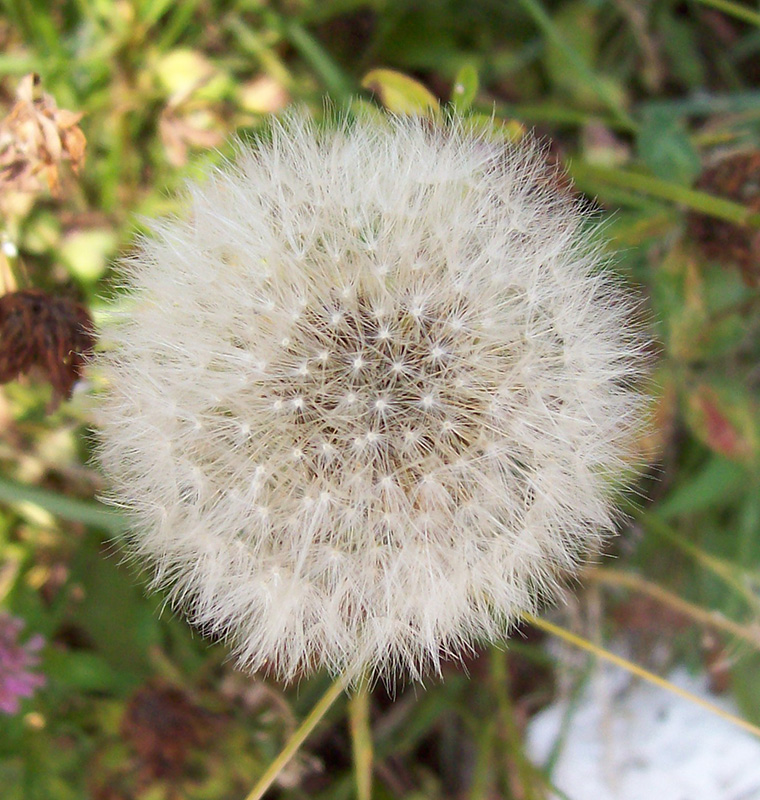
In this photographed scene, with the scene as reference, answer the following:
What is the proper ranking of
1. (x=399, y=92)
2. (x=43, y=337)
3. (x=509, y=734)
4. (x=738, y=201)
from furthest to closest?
(x=509, y=734) < (x=738, y=201) < (x=399, y=92) < (x=43, y=337)

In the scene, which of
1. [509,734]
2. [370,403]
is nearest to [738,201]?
[370,403]

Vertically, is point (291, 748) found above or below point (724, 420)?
below

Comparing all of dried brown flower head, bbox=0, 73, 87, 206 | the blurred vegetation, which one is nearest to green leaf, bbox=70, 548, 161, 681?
the blurred vegetation

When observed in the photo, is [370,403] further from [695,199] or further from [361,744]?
[695,199]

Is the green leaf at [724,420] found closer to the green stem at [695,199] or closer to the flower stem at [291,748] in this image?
the green stem at [695,199]

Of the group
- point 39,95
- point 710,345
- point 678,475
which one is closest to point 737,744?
point 678,475

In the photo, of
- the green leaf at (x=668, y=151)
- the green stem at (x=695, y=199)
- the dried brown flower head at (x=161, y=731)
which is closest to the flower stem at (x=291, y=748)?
the dried brown flower head at (x=161, y=731)
